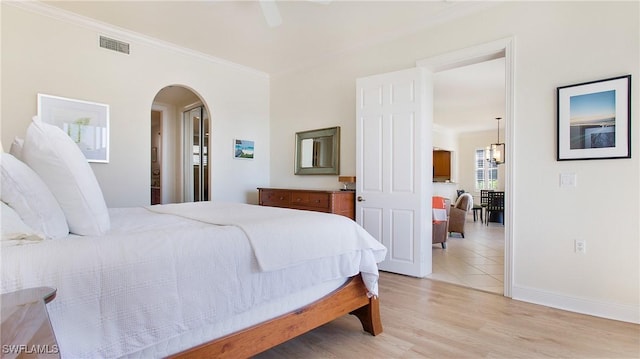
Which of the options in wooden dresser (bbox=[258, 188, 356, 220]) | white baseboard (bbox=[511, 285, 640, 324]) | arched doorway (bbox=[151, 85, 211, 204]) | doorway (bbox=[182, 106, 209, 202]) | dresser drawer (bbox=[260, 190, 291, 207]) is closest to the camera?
white baseboard (bbox=[511, 285, 640, 324])

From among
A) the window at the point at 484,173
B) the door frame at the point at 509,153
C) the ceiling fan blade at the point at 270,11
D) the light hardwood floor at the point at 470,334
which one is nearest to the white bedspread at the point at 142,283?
the light hardwood floor at the point at 470,334

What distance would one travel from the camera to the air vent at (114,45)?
3495 millimetres

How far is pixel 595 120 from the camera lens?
8.21 ft

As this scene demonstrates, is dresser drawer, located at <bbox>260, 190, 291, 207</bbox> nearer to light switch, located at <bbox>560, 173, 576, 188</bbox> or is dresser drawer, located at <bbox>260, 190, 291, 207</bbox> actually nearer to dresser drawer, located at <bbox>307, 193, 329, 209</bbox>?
dresser drawer, located at <bbox>307, 193, 329, 209</bbox>

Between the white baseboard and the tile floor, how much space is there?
22cm

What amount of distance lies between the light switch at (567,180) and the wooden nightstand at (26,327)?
3.22m

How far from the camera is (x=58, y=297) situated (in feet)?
A: 3.15

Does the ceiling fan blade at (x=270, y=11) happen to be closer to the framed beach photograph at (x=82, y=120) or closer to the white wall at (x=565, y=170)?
the white wall at (x=565, y=170)

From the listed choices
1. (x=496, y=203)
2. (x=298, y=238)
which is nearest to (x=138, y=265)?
(x=298, y=238)

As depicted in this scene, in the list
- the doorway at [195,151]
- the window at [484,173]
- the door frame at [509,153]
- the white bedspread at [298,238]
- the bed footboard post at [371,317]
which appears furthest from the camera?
the window at [484,173]

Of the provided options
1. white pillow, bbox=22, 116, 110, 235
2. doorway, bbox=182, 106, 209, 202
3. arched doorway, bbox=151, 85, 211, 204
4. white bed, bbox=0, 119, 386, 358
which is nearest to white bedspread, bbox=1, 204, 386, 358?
white bed, bbox=0, 119, 386, 358

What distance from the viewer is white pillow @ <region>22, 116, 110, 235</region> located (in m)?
1.30

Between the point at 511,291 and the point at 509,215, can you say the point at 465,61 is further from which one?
the point at 511,291

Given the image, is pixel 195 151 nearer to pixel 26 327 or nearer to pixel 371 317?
pixel 371 317
